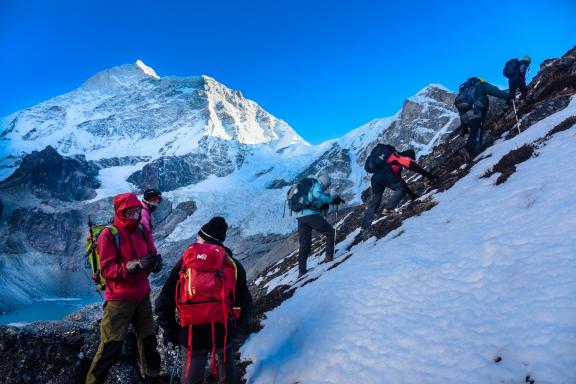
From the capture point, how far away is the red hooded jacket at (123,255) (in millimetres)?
5758

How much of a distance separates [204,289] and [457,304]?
373 centimetres

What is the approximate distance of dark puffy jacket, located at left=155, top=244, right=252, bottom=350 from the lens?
16.9ft

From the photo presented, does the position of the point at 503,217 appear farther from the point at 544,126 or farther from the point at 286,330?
the point at 544,126

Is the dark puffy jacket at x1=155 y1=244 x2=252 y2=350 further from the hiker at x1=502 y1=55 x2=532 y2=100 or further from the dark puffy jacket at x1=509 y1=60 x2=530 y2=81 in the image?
the dark puffy jacket at x1=509 y1=60 x2=530 y2=81

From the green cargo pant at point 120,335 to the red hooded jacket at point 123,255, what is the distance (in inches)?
6.5

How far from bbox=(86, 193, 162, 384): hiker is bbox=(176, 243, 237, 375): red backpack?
33.7 inches

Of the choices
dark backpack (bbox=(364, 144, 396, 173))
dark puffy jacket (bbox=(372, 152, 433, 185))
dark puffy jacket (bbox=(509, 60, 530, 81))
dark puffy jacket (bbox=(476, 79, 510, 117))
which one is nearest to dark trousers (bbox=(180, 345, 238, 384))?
dark puffy jacket (bbox=(372, 152, 433, 185))

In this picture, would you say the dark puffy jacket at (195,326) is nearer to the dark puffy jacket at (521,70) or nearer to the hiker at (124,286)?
the hiker at (124,286)

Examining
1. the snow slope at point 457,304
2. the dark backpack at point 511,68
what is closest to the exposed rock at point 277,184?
the dark backpack at point 511,68

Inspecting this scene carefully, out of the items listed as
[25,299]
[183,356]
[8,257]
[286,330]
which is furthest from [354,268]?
[8,257]

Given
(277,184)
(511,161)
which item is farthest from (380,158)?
(277,184)

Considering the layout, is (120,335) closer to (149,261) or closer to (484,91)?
(149,261)

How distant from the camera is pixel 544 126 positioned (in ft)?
41.1

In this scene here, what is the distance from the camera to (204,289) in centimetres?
511
